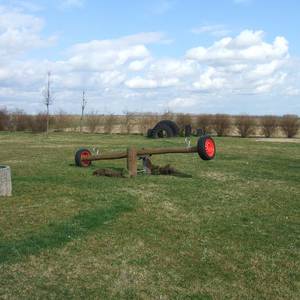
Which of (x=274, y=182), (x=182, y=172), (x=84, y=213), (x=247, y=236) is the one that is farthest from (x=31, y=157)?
(x=247, y=236)

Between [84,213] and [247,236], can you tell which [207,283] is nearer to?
[247,236]

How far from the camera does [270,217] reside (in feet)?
26.0

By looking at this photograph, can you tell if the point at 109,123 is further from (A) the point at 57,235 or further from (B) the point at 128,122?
(A) the point at 57,235

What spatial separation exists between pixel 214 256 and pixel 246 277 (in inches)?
26.7

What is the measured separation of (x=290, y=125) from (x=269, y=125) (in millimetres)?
1561

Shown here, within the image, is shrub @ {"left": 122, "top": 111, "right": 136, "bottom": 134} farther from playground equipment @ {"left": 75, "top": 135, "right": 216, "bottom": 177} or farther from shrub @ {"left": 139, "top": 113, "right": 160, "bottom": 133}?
playground equipment @ {"left": 75, "top": 135, "right": 216, "bottom": 177}

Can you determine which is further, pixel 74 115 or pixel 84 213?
pixel 74 115

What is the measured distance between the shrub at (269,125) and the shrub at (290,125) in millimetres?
522

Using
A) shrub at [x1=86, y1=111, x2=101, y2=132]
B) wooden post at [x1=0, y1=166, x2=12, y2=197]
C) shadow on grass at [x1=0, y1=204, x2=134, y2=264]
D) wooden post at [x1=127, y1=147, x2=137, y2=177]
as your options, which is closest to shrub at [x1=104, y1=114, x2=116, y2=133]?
shrub at [x1=86, y1=111, x2=101, y2=132]

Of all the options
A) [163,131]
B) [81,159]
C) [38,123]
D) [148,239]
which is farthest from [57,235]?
[38,123]

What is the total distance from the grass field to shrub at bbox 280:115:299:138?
95.9 ft

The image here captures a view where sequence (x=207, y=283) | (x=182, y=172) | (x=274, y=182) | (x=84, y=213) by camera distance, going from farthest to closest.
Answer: (x=182, y=172)
(x=274, y=182)
(x=84, y=213)
(x=207, y=283)

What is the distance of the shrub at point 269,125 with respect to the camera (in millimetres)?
39844

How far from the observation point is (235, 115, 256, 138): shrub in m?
39.9
